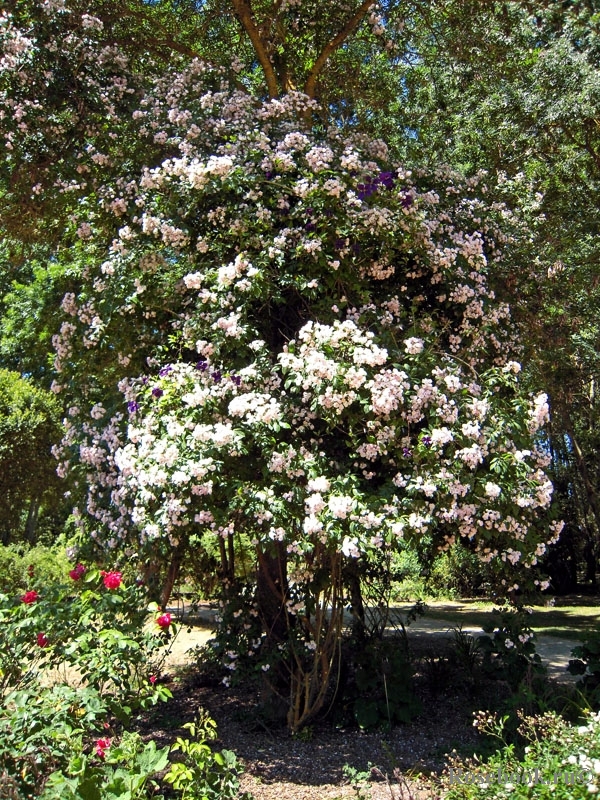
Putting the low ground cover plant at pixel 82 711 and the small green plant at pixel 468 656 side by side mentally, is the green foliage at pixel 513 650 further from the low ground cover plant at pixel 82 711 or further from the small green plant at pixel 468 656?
the low ground cover plant at pixel 82 711

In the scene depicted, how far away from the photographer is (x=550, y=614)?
11438 mm

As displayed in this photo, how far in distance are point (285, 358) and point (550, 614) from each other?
8.95 m

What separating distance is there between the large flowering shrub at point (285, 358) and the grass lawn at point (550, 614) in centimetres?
444

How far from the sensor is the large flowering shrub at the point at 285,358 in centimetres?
410

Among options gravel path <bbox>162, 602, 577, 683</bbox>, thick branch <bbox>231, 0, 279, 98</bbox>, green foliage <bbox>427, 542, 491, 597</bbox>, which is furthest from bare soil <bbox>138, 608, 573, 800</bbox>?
green foliage <bbox>427, 542, 491, 597</bbox>

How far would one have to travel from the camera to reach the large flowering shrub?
4.10m

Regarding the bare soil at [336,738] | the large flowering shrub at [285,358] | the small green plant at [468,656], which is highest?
the large flowering shrub at [285,358]

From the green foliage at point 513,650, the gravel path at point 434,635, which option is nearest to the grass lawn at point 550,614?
the gravel path at point 434,635

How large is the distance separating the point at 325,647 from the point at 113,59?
4904 mm

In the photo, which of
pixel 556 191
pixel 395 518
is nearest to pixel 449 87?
pixel 556 191

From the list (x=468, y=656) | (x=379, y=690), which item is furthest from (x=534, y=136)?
(x=379, y=690)

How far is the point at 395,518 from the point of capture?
13.0ft

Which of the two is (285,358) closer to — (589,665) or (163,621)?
(163,621)

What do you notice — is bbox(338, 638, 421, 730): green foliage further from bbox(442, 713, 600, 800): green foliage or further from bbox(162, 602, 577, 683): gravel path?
bbox(442, 713, 600, 800): green foliage
